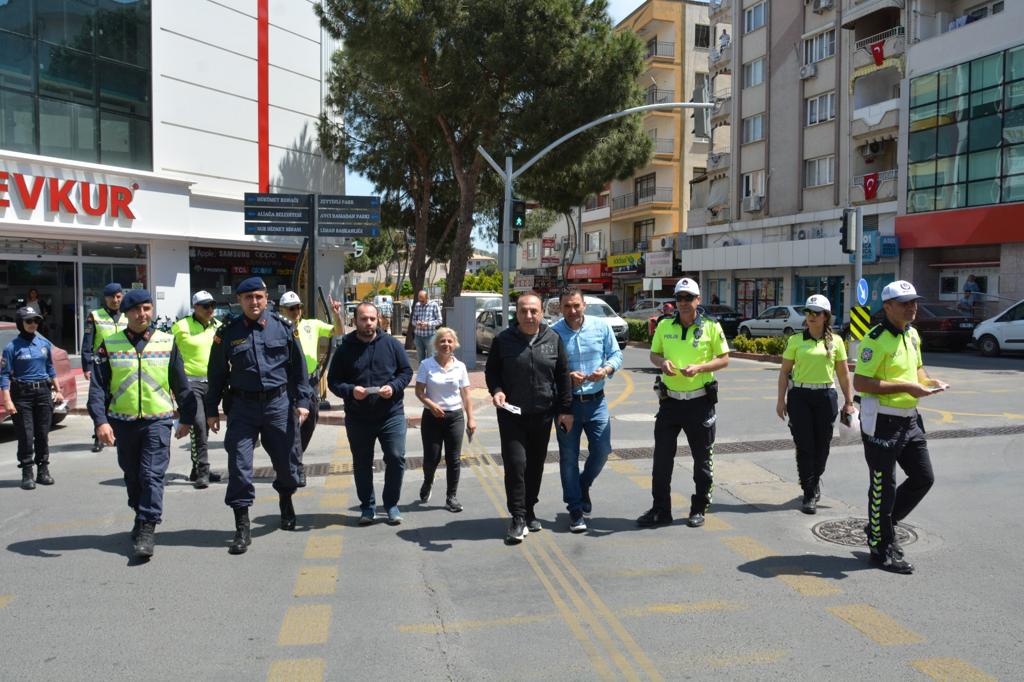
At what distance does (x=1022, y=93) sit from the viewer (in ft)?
87.7

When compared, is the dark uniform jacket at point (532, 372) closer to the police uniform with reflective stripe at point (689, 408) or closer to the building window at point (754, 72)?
the police uniform with reflective stripe at point (689, 408)

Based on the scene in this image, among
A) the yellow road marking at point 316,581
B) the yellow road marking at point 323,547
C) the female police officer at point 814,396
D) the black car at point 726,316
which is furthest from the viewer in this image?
the black car at point 726,316

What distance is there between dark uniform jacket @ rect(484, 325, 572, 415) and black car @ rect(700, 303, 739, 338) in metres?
28.8

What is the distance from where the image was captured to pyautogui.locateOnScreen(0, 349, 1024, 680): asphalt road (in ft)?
13.1

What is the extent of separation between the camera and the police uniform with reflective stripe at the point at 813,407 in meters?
6.80

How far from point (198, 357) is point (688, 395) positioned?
447 cm

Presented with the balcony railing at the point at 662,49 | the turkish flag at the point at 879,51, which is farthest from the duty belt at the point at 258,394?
the balcony railing at the point at 662,49

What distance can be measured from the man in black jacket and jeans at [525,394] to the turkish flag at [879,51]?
31.3 metres

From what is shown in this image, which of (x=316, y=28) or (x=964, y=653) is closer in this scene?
(x=964, y=653)

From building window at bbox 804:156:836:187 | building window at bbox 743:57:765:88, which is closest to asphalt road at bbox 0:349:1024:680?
building window at bbox 804:156:836:187

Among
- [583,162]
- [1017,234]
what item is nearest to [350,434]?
[583,162]

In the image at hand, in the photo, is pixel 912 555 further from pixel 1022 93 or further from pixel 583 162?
pixel 1022 93

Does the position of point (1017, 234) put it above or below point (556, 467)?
above

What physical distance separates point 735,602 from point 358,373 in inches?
125
